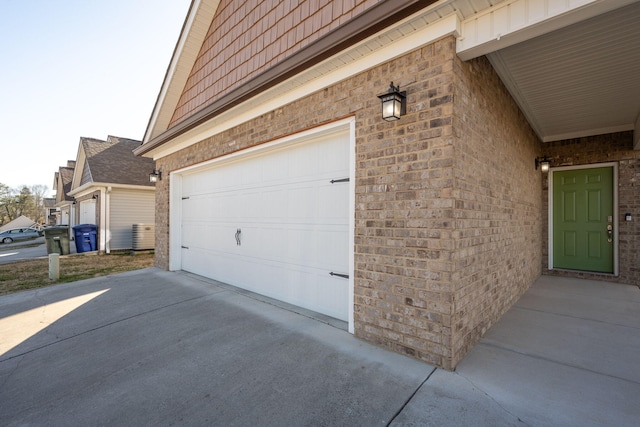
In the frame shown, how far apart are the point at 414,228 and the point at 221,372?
2.11 metres

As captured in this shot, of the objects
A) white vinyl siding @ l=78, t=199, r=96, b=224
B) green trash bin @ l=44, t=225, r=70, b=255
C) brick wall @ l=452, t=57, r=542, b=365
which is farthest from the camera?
white vinyl siding @ l=78, t=199, r=96, b=224

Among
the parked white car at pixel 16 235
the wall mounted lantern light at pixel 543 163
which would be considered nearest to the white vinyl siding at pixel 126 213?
the wall mounted lantern light at pixel 543 163

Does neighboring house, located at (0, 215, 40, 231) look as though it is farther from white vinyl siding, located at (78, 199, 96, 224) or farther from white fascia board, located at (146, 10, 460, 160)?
white fascia board, located at (146, 10, 460, 160)

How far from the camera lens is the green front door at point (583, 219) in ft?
19.1

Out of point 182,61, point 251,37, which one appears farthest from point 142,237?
point 251,37

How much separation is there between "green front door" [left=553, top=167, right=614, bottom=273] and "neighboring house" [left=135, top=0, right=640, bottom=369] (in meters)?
0.03

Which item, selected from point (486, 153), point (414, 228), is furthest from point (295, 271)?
point (486, 153)

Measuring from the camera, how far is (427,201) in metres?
2.50

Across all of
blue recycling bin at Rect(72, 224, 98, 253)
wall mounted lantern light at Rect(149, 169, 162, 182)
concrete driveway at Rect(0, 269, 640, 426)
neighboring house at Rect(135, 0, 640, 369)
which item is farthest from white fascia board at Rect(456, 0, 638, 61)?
blue recycling bin at Rect(72, 224, 98, 253)

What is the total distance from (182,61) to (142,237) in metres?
7.60

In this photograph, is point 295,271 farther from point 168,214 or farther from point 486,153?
point 168,214

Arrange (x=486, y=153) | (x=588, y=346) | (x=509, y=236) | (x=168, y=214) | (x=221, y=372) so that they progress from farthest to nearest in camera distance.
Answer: (x=168, y=214)
(x=509, y=236)
(x=486, y=153)
(x=588, y=346)
(x=221, y=372)

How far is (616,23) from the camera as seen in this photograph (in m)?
2.60

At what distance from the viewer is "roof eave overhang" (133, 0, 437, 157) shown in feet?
7.92
